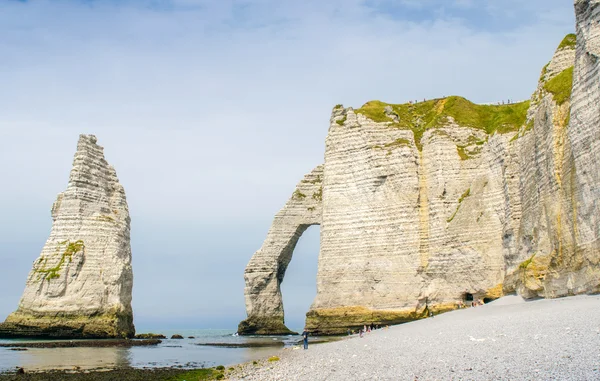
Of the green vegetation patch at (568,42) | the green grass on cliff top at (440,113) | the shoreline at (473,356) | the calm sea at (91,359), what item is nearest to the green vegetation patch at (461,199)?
the green grass on cliff top at (440,113)

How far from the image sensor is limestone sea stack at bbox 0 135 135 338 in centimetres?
4391

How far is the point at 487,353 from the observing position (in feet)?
45.3

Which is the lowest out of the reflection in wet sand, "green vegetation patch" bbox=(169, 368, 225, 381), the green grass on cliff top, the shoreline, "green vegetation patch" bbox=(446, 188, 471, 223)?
"green vegetation patch" bbox=(169, 368, 225, 381)

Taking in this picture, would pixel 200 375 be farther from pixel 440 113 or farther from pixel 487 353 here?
pixel 440 113

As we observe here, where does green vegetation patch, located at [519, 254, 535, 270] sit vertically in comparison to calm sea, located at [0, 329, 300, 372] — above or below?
above

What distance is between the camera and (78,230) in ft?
153

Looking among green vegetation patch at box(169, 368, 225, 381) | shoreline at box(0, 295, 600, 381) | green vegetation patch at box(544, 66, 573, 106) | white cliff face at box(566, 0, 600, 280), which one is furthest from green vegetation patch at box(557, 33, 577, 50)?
green vegetation patch at box(169, 368, 225, 381)

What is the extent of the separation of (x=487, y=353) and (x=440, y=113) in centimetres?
3160

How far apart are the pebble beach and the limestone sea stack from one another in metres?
26.8

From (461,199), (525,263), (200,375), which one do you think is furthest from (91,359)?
(461,199)

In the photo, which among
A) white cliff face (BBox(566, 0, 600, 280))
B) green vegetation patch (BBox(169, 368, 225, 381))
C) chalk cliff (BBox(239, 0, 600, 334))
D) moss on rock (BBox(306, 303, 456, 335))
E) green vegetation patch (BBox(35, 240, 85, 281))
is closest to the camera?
green vegetation patch (BBox(169, 368, 225, 381))

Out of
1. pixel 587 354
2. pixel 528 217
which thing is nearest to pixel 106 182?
pixel 528 217

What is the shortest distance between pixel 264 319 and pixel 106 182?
17710mm

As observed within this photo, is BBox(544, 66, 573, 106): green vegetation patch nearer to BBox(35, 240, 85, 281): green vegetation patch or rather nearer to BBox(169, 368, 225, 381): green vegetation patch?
BBox(169, 368, 225, 381): green vegetation patch
